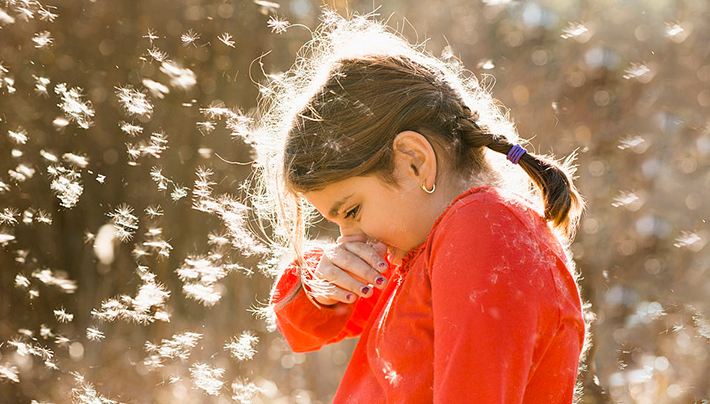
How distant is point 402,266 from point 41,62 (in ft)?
8.27

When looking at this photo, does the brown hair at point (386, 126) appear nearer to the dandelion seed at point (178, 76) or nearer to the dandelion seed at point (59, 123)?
the dandelion seed at point (178, 76)

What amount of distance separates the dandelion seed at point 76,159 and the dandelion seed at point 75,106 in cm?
14

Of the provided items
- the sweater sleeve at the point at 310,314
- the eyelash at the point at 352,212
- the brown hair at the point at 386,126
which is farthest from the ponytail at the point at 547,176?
the sweater sleeve at the point at 310,314

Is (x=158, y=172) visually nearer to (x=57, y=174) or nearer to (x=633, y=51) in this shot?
(x=57, y=174)

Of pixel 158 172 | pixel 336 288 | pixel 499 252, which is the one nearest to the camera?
pixel 499 252

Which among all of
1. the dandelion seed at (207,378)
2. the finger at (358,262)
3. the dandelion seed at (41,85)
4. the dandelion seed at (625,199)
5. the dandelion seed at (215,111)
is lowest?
the dandelion seed at (207,378)

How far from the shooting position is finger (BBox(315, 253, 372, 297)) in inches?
56.3

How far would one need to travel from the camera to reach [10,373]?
3.12 meters

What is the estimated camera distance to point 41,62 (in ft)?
10.5

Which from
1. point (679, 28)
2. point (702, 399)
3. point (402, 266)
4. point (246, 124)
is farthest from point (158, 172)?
point (702, 399)

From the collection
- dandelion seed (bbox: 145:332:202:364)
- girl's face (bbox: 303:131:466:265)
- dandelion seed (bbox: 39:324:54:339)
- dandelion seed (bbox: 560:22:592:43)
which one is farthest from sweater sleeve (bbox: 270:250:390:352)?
dandelion seed (bbox: 39:324:54:339)

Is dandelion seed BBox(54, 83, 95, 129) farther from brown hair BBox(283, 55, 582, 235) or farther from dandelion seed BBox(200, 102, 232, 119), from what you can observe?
brown hair BBox(283, 55, 582, 235)

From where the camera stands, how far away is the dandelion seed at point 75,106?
324 cm

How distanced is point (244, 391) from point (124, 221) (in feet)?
3.27
